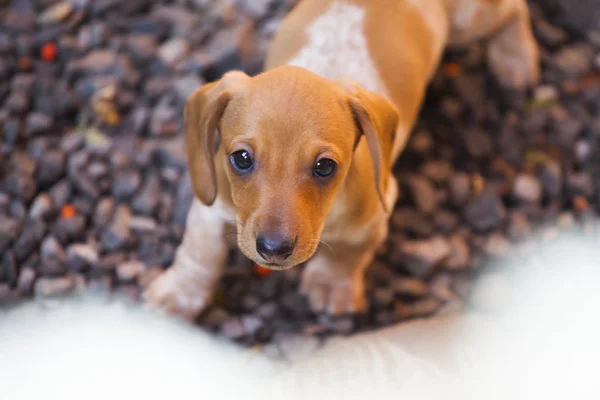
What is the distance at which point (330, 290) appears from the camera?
347 cm

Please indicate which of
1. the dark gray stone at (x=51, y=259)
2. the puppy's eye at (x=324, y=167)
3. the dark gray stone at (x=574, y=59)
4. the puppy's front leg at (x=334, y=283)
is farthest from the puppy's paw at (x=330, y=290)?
the dark gray stone at (x=574, y=59)

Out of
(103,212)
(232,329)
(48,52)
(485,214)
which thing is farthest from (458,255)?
(48,52)

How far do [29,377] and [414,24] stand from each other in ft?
8.09

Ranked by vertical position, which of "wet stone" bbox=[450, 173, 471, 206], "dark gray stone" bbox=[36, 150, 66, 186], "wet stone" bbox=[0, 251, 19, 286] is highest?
"dark gray stone" bbox=[36, 150, 66, 186]

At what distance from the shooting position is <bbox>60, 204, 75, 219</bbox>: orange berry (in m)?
3.53

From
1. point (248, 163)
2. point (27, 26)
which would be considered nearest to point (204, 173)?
point (248, 163)

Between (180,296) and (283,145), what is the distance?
131 centimetres

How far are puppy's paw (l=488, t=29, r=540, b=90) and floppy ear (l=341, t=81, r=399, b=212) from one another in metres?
1.90

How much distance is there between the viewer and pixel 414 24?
3330mm

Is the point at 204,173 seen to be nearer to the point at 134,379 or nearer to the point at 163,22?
the point at 134,379

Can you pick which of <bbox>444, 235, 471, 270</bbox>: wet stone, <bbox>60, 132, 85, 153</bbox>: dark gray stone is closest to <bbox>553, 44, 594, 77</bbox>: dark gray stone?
<bbox>444, 235, 471, 270</bbox>: wet stone

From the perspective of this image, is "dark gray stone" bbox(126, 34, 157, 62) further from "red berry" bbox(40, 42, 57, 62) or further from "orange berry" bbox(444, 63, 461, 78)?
"orange berry" bbox(444, 63, 461, 78)

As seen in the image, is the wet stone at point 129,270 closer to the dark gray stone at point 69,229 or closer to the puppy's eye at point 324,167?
the dark gray stone at point 69,229

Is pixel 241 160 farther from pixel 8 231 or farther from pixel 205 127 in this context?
pixel 8 231
